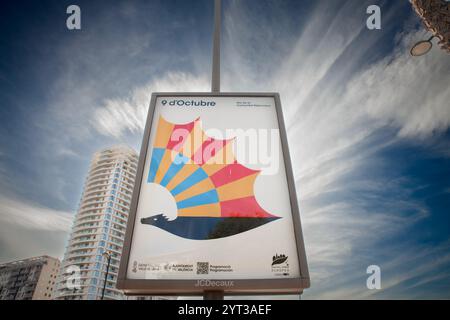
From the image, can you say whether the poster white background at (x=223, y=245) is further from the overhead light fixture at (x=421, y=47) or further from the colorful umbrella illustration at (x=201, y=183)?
the overhead light fixture at (x=421, y=47)

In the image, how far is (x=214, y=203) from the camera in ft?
4.78

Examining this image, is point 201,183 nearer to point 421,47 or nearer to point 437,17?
point 437,17

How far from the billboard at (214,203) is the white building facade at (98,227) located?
86818mm

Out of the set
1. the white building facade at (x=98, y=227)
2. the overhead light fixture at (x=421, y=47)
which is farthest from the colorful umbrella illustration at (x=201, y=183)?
the white building facade at (x=98, y=227)

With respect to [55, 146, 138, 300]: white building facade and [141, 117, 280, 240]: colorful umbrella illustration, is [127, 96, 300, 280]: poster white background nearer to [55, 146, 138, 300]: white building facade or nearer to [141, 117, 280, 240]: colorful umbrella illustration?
[141, 117, 280, 240]: colorful umbrella illustration

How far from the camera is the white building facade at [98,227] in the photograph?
8069 cm

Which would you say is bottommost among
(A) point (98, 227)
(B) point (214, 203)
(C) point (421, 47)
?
(B) point (214, 203)

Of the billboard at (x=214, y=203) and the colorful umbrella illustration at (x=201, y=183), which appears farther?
the colorful umbrella illustration at (x=201, y=183)

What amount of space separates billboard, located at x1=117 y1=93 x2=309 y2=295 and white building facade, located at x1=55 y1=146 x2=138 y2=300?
3418 inches

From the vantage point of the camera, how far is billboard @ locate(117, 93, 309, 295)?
121cm

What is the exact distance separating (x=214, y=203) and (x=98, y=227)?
96854mm

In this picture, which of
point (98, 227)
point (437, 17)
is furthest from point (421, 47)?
point (98, 227)

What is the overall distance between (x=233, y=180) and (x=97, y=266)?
322 ft
